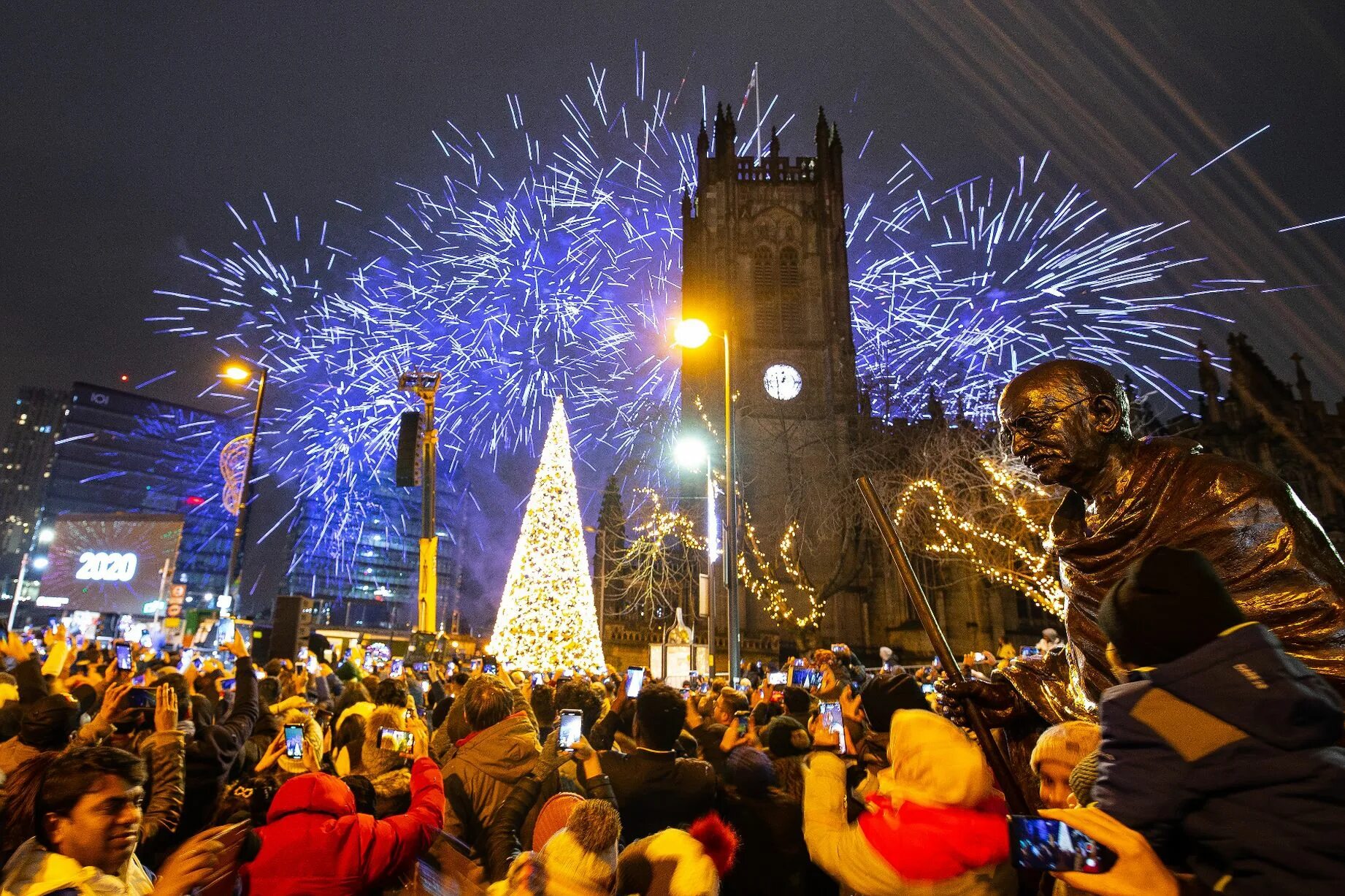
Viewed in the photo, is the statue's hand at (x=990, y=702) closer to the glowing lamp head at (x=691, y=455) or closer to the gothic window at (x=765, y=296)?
the glowing lamp head at (x=691, y=455)

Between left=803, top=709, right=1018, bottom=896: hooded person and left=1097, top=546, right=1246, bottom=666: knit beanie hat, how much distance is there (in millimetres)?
570

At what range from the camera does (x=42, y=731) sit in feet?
11.7

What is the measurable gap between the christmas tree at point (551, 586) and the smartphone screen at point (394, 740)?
13.6 m

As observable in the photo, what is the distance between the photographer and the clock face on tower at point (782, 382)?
37625mm

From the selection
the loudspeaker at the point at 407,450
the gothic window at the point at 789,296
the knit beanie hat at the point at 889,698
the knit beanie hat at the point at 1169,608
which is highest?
the gothic window at the point at 789,296

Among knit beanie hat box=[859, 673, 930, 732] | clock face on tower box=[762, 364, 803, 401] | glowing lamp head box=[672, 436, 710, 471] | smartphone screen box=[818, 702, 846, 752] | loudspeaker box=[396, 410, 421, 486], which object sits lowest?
smartphone screen box=[818, 702, 846, 752]

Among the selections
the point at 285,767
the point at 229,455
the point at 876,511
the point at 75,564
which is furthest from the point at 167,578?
the point at 876,511

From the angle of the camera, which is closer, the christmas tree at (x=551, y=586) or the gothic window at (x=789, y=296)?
the christmas tree at (x=551, y=586)

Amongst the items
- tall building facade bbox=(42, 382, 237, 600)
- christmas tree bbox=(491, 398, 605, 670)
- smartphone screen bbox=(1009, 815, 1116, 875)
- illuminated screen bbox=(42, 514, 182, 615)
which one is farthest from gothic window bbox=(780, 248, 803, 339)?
tall building facade bbox=(42, 382, 237, 600)

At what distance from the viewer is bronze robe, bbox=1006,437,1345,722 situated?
1.87 m

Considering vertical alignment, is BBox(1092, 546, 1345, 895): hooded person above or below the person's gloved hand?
above

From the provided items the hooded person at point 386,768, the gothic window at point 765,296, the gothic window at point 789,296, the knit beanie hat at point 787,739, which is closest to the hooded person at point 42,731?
the hooded person at point 386,768

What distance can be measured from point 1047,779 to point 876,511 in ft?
3.61

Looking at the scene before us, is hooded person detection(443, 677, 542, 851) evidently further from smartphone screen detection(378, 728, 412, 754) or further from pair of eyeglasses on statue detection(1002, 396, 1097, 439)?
pair of eyeglasses on statue detection(1002, 396, 1097, 439)
